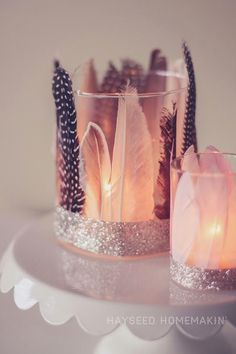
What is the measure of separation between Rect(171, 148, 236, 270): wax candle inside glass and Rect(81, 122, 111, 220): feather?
101 mm

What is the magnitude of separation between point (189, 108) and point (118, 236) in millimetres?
189

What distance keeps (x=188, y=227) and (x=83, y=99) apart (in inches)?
10.1

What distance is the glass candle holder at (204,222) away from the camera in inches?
27.4

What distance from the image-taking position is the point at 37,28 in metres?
1.16

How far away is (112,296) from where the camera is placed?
70 cm

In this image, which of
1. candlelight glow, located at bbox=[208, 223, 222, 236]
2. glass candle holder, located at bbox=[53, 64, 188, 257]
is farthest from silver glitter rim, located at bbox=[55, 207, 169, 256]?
candlelight glow, located at bbox=[208, 223, 222, 236]

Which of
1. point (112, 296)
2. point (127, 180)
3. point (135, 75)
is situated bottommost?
point (112, 296)

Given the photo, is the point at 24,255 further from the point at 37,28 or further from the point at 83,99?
the point at 37,28

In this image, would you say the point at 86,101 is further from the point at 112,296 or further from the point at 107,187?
the point at 112,296

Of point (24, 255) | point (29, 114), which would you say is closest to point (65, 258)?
point (24, 255)

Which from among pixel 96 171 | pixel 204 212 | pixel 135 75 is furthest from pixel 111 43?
pixel 204 212

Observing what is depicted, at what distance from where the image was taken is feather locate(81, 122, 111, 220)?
0.79 meters

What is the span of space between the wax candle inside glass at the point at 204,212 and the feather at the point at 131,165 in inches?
2.7

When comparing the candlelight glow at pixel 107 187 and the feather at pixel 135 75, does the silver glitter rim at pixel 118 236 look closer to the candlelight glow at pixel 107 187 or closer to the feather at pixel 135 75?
the candlelight glow at pixel 107 187
